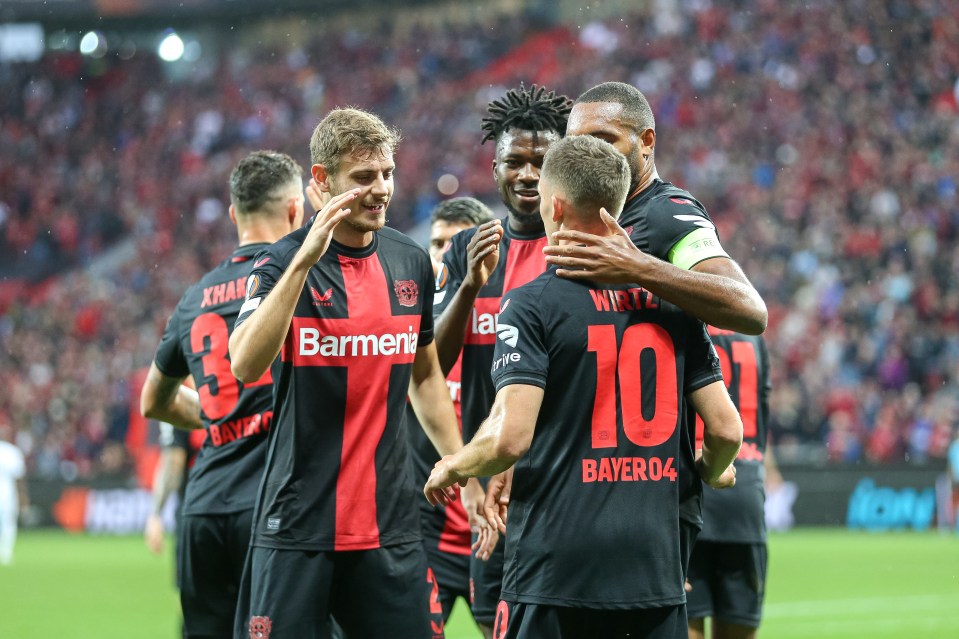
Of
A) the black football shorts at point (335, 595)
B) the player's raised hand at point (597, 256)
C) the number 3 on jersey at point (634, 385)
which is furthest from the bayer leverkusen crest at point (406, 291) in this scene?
the number 3 on jersey at point (634, 385)

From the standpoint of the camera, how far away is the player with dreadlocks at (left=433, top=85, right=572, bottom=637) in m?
5.30

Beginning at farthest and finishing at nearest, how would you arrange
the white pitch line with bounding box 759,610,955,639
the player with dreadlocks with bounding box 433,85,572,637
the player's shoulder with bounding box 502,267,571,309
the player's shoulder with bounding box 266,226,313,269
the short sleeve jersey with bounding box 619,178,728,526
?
the white pitch line with bounding box 759,610,955,639
the player with dreadlocks with bounding box 433,85,572,637
the player's shoulder with bounding box 266,226,313,269
the short sleeve jersey with bounding box 619,178,728,526
the player's shoulder with bounding box 502,267,571,309

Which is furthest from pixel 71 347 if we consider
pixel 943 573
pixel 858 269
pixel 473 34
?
Result: pixel 943 573

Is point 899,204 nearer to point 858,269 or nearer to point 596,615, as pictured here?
point 858,269

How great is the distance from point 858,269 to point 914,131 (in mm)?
3725

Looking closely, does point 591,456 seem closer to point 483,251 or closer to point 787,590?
point 483,251

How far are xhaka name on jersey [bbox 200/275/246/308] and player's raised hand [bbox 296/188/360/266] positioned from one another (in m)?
1.55

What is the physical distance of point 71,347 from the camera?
2830cm

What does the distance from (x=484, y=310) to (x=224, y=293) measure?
4.06 ft

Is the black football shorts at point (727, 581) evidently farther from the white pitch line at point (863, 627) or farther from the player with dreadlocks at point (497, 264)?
the white pitch line at point (863, 627)

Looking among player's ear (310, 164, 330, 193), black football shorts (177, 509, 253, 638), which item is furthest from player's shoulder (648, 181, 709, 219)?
black football shorts (177, 509, 253, 638)

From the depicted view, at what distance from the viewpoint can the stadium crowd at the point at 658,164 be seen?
70.6ft

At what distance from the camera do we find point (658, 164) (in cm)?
2675

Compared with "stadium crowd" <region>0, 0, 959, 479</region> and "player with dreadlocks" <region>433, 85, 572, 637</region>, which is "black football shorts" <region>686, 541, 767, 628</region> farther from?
"stadium crowd" <region>0, 0, 959, 479</region>
